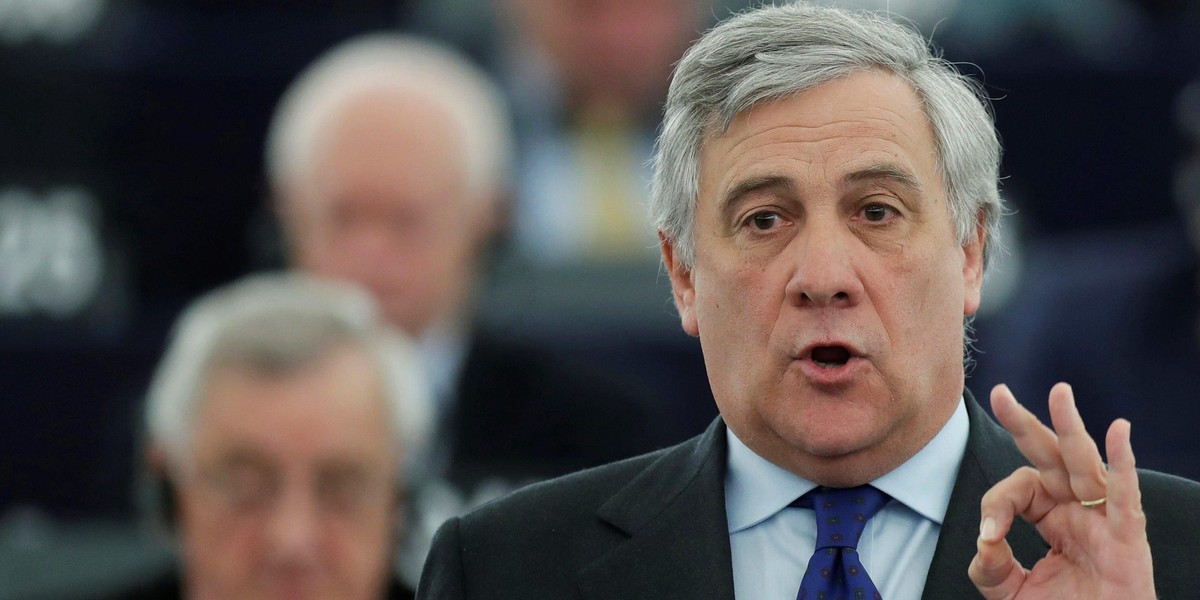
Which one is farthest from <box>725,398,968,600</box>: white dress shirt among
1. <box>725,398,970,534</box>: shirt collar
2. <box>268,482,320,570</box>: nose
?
<box>268,482,320,570</box>: nose

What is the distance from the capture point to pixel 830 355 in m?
2.80

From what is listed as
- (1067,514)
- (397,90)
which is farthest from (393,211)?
(1067,514)

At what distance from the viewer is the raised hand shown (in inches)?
95.1

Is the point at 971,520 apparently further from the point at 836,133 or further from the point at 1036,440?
the point at 836,133

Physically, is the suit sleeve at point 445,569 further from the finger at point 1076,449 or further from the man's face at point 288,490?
the man's face at point 288,490

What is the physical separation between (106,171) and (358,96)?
50.7 inches

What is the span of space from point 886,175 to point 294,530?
87.4 inches

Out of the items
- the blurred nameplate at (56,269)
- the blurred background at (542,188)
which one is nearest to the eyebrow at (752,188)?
the blurred background at (542,188)

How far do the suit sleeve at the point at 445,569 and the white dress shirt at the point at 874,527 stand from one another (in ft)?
1.37

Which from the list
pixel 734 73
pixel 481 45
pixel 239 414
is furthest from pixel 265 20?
pixel 734 73

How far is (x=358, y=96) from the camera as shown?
6.80 m

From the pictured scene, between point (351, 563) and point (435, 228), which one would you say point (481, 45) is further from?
point (351, 563)

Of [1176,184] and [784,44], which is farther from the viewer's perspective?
[1176,184]

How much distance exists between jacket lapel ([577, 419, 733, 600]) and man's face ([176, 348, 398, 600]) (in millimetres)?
1772
